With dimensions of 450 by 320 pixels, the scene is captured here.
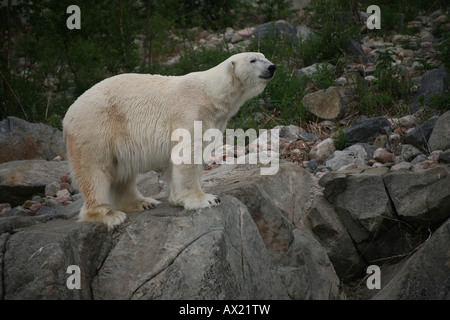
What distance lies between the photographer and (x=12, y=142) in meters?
8.09

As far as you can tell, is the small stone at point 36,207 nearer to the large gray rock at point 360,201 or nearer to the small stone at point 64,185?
the small stone at point 64,185

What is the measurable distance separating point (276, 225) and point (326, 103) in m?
3.74

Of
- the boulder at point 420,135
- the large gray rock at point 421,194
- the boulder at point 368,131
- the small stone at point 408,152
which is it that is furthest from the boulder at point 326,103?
the large gray rock at point 421,194

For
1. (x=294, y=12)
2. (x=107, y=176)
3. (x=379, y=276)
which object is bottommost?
(x=379, y=276)

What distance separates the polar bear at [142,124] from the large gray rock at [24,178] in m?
2.53

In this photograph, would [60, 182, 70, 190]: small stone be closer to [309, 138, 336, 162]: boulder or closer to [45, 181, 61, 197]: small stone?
[45, 181, 61, 197]: small stone

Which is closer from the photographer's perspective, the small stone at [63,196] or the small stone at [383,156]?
the small stone at [383,156]

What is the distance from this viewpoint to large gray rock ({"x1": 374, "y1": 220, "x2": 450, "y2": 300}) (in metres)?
4.12

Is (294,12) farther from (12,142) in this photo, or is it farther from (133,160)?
(133,160)

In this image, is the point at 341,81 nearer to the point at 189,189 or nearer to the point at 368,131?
the point at 368,131

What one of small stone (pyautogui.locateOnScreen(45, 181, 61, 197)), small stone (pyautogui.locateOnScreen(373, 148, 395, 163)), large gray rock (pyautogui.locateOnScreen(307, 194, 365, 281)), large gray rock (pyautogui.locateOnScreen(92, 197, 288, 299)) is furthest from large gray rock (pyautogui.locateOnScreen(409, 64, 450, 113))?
small stone (pyautogui.locateOnScreen(45, 181, 61, 197))

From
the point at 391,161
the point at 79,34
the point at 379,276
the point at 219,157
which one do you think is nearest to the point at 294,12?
the point at 79,34

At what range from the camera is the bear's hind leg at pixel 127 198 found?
5.11 meters

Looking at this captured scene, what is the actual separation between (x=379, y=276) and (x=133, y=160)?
9.25 ft
